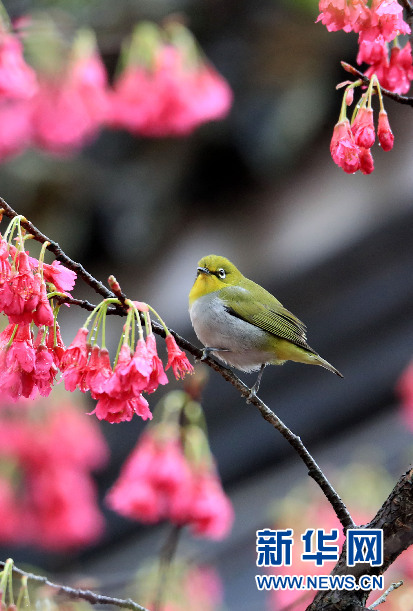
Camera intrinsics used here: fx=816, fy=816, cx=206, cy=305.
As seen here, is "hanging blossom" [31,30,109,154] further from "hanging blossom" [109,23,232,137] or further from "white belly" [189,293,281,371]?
"white belly" [189,293,281,371]

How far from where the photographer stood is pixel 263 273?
382cm

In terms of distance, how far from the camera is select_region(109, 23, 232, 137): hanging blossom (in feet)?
8.73

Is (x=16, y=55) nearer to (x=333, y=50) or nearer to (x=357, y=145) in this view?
(x=357, y=145)

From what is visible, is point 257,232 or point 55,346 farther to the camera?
point 257,232

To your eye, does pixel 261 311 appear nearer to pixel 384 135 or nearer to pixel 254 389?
pixel 254 389

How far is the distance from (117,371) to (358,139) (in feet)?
1.54

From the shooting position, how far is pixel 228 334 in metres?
1.66

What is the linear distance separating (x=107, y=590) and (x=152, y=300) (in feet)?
5.82

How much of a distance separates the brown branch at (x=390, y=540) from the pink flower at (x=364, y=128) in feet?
1.48

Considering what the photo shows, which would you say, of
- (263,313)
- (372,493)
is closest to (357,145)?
(263,313)

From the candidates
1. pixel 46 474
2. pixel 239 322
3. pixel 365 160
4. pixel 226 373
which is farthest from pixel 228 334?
pixel 46 474

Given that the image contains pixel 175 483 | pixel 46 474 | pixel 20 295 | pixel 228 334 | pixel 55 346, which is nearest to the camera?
pixel 20 295

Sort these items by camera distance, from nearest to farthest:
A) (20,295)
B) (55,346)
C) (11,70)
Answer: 1. (20,295)
2. (55,346)
3. (11,70)

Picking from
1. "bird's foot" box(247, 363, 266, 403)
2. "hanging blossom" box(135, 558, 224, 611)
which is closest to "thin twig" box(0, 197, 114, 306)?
"bird's foot" box(247, 363, 266, 403)
